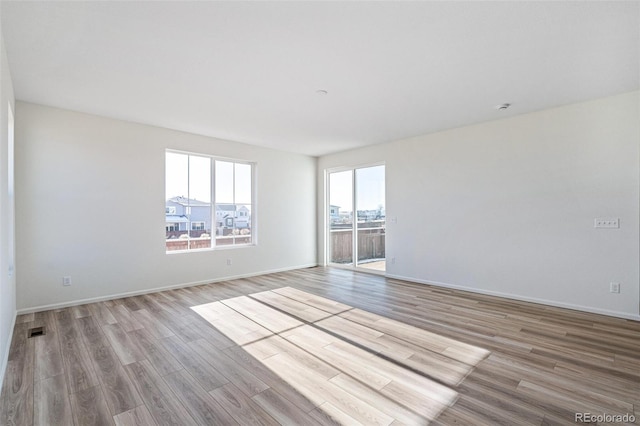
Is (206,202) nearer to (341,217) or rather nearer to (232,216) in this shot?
(232,216)

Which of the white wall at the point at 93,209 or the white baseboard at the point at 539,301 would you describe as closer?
the white baseboard at the point at 539,301

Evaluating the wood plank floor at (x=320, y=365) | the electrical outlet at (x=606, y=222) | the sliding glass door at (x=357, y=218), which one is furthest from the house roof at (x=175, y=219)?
the electrical outlet at (x=606, y=222)

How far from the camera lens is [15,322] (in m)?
3.41

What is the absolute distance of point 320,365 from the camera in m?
2.45

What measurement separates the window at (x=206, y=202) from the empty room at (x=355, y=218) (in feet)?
0.13

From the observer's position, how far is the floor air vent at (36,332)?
307cm

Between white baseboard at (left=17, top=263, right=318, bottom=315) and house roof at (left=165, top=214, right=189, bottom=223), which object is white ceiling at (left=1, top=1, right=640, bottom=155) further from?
white baseboard at (left=17, top=263, right=318, bottom=315)

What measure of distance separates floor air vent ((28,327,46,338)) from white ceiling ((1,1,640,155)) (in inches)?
106

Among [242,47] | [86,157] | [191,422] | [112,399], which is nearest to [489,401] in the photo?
[191,422]

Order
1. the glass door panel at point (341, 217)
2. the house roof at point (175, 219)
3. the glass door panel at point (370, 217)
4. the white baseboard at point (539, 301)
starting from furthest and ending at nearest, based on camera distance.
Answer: the glass door panel at point (341, 217) → the glass door panel at point (370, 217) → the house roof at point (175, 219) → the white baseboard at point (539, 301)

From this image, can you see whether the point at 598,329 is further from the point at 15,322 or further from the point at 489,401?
the point at 15,322

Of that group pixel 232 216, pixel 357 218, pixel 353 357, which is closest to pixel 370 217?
pixel 357 218

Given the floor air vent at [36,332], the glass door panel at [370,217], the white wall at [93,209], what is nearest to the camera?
the floor air vent at [36,332]

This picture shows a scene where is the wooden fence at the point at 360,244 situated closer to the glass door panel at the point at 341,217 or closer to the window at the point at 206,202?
the glass door panel at the point at 341,217
